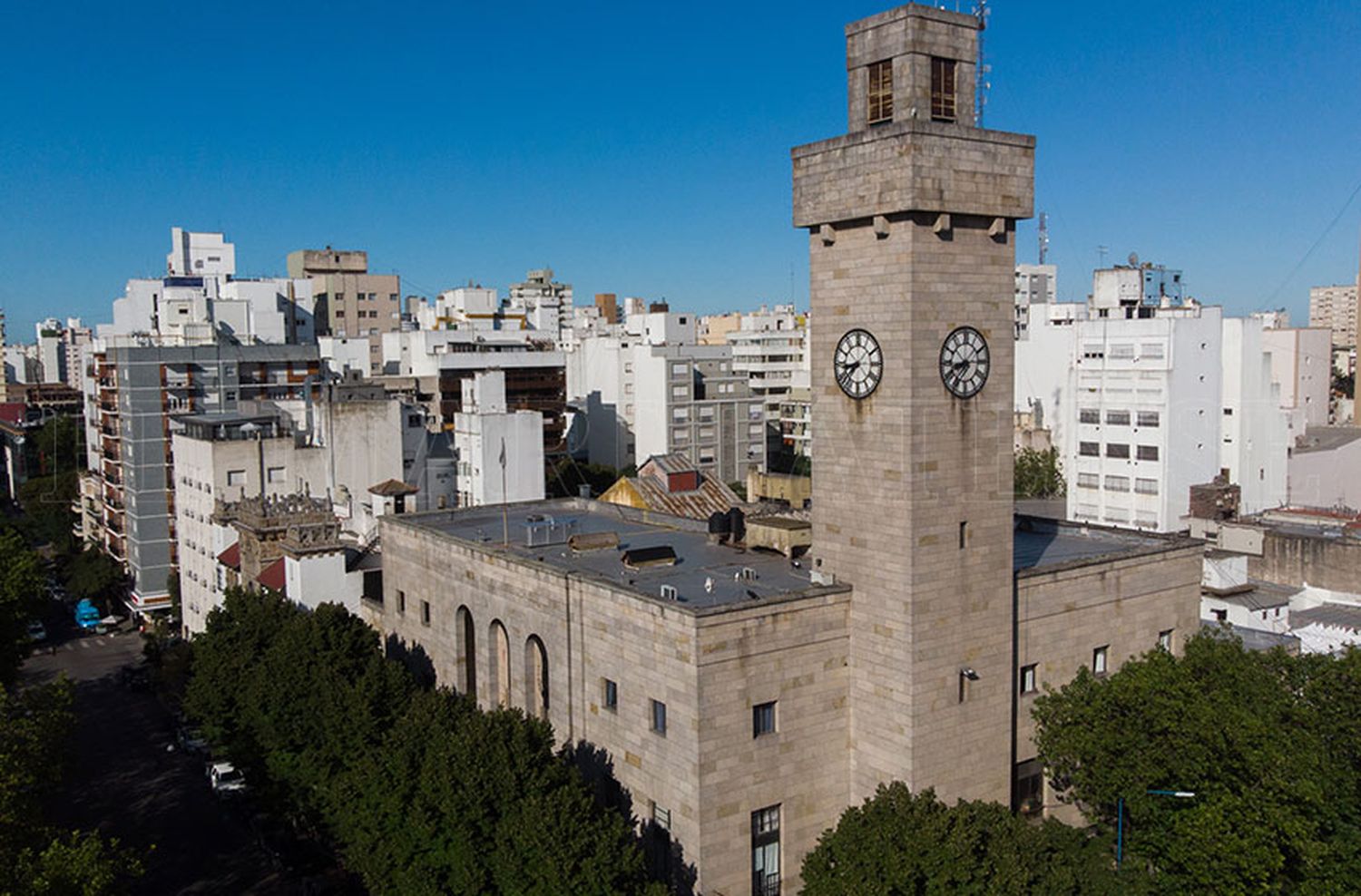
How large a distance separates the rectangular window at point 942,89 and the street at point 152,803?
3044cm

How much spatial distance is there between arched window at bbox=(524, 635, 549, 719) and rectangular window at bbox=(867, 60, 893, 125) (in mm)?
18792

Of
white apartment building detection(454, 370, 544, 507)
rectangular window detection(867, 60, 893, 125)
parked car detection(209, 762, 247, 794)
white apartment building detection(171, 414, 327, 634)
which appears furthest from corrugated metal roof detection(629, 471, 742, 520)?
rectangular window detection(867, 60, 893, 125)

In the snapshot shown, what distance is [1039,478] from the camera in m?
99.4

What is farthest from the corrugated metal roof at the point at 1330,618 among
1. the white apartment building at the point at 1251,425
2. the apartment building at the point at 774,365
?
the apartment building at the point at 774,365

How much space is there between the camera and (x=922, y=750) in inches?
1155

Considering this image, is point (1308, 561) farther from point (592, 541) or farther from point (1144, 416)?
point (592, 541)

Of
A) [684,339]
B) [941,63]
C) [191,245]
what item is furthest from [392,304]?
[941,63]

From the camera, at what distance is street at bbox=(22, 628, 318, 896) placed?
4138cm

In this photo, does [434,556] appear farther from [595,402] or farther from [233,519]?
[595,402]

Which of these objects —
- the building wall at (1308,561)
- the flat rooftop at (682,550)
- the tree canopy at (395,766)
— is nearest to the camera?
the tree canopy at (395,766)

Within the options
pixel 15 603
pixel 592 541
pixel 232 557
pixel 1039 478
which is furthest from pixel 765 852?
pixel 1039 478

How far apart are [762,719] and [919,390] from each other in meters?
9.42

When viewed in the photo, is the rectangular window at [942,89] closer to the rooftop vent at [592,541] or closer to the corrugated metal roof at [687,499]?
the rooftop vent at [592,541]

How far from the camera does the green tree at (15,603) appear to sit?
162ft
